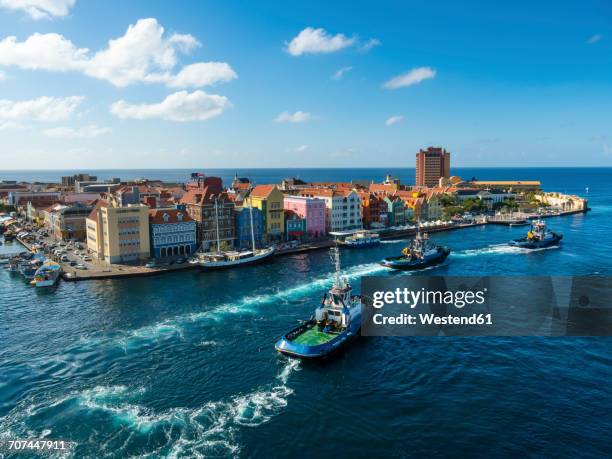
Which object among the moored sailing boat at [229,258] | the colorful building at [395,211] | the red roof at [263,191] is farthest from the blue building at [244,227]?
the colorful building at [395,211]

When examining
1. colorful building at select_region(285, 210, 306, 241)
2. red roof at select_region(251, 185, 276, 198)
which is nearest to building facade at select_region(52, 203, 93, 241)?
red roof at select_region(251, 185, 276, 198)

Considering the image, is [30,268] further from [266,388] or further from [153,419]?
[266,388]

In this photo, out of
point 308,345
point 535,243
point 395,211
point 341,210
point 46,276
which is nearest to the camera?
point 308,345

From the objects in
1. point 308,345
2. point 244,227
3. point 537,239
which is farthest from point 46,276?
point 537,239

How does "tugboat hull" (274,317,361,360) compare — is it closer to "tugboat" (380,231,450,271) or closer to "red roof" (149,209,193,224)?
"tugboat" (380,231,450,271)

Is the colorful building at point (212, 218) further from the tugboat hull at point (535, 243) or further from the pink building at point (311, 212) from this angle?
the tugboat hull at point (535, 243)

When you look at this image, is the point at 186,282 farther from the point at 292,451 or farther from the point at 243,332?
the point at 292,451

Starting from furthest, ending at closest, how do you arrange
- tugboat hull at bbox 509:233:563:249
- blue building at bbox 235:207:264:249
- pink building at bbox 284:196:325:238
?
1. pink building at bbox 284:196:325:238
2. tugboat hull at bbox 509:233:563:249
3. blue building at bbox 235:207:264:249
